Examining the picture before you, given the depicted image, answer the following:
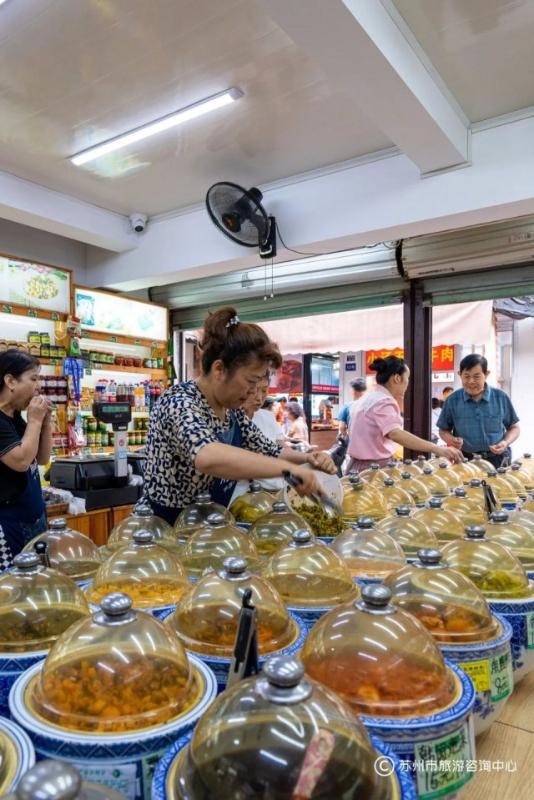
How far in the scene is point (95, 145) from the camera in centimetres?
395

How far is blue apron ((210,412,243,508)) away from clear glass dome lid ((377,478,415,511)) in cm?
56

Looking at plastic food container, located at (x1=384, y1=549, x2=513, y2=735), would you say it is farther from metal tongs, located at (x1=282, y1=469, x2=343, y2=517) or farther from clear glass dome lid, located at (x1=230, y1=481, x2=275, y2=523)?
clear glass dome lid, located at (x1=230, y1=481, x2=275, y2=523)

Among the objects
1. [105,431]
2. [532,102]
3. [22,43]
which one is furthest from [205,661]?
[105,431]

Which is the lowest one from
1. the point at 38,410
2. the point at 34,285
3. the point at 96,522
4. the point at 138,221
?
the point at 96,522

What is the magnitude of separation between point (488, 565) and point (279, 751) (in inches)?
28.6

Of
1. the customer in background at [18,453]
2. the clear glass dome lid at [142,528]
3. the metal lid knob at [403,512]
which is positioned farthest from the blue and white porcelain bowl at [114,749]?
the customer in background at [18,453]

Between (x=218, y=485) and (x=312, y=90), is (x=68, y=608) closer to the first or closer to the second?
(x=218, y=485)

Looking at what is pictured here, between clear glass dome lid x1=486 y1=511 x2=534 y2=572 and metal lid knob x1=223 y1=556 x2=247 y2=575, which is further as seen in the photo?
clear glass dome lid x1=486 y1=511 x2=534 y2=572

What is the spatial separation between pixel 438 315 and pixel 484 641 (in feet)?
16.4

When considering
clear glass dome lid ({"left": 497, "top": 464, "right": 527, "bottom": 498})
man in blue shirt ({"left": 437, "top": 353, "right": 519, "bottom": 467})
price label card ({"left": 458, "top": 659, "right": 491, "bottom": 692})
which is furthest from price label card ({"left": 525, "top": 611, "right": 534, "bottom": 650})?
man in blue shirt ({"left": 437, "top": 353, "right": 519, "bottom": 467})

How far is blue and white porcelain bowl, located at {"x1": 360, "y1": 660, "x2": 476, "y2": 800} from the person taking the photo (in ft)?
1.94

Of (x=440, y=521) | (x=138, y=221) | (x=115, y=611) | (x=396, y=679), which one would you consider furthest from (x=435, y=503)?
(x=138, y=221)

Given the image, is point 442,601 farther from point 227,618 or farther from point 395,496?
point 395,496

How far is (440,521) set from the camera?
4.71 feet
